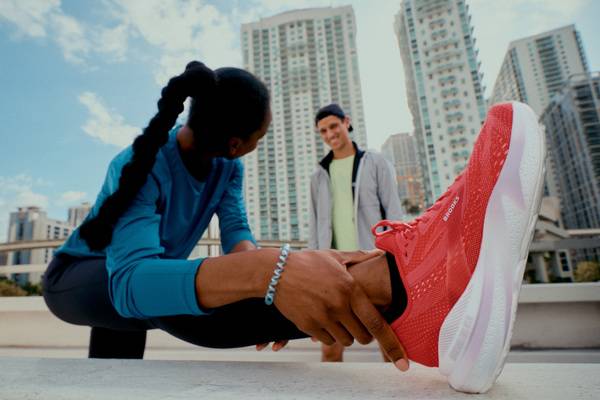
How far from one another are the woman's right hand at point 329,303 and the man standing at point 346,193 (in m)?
1.28

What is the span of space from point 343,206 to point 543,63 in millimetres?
59759

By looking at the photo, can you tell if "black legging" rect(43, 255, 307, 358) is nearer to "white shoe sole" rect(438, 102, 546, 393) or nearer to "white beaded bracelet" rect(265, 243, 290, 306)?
"white beaded bracelet" rect(265, 243, 290, 306)

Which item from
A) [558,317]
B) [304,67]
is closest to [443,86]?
[304,67]

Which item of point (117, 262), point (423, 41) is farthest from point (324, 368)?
point (423, 41)

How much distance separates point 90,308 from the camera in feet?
2.33

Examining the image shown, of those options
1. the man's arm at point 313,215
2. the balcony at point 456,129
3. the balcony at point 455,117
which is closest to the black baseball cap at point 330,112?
the man's arm at point 313,215

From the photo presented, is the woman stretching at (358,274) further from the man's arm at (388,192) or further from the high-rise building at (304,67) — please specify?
the high-rise building at (304,67)

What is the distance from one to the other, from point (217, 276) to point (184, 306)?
0.25 feet

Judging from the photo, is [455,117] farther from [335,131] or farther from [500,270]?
[500,270]

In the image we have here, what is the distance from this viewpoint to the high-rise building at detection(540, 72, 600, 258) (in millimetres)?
32969

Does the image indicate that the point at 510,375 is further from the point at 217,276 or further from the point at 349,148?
the point at 349,148

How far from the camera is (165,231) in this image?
814 millimetres

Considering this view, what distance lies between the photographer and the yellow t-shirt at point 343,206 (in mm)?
1811

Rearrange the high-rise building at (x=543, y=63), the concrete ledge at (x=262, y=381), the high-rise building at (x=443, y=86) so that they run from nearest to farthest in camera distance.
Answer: the concrete ledge at (x=262, y=381)
the high-rise building at (x=443, y=86)
the high-rise building at (x=543, y=63)
